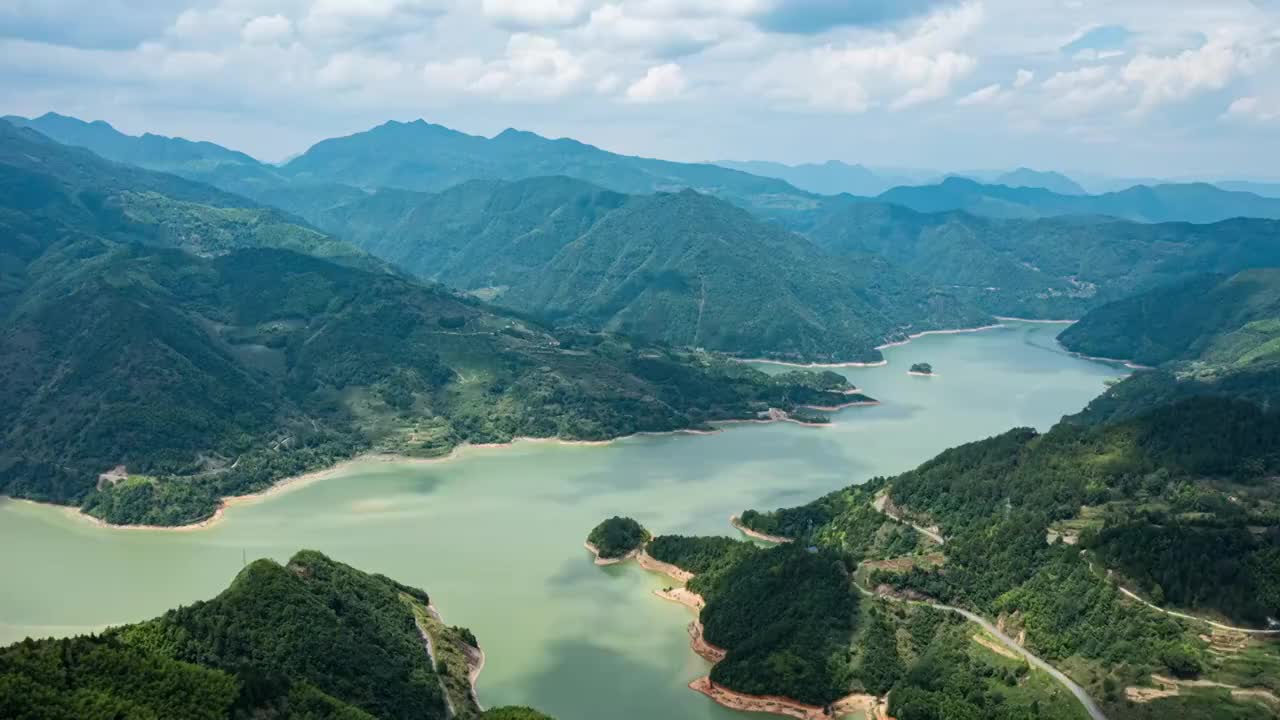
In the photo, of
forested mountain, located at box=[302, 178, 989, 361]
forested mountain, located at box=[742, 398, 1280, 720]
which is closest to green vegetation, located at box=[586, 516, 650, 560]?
forested mountain, located at box=[742, 398, 1280, 720]

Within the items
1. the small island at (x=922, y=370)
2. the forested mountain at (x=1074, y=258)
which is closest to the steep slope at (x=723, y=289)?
the small island at (x=922, y=370)

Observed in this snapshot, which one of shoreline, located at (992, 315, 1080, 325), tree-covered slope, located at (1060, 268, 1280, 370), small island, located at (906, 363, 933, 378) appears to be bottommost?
small island, located at (906, 363, 933, 378)

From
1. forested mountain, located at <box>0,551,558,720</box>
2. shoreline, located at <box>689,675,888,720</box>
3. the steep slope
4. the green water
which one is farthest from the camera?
the steep slope

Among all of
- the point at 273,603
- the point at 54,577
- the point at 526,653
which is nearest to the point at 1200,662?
the point at 526,653

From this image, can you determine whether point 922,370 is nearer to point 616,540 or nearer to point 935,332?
point 935,332

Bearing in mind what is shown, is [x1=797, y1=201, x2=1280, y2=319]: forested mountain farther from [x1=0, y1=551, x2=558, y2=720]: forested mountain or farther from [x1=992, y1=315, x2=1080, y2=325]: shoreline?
[x1=0, y1=551, x2=558, y2=720]: forested mountain

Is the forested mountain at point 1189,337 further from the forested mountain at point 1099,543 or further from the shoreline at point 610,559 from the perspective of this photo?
the shoreline at point 610,559

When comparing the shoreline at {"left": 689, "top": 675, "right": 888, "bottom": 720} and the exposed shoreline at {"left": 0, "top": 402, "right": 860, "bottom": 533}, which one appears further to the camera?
the exposed shoreline at {"left": 0, "top": 402, "right": 860, "bottom": 533}
